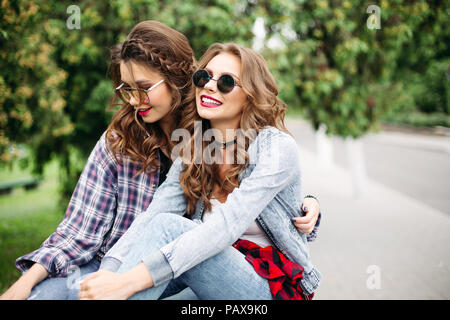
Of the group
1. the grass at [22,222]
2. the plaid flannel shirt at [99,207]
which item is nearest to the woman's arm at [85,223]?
the plaid flannel shirt at [99,207]

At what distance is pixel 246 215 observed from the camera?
1.60m

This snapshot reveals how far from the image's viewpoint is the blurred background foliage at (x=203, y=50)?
3.56m

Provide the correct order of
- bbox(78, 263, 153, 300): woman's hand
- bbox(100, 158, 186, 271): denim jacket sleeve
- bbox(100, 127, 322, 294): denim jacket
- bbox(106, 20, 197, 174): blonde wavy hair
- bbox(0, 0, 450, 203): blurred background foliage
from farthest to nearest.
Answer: bbox(0, 0, 450, 203): blurred background foliage
bbox(106, 20, 197, 174): blonde wavy hair
bbox(100, 158, 186, 271): denim jacket sleeve
bbox(100, 127, 322, 294): denim jacket
bbox(78, 263, 153, 300): woman's hand

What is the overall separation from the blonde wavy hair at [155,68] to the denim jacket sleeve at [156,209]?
16 centimetres

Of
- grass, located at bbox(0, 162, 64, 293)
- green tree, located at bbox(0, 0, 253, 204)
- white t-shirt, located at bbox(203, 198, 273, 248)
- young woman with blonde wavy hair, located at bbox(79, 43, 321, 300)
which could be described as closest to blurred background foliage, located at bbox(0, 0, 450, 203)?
green tree, located at bbox(0, 0, 253, 204)

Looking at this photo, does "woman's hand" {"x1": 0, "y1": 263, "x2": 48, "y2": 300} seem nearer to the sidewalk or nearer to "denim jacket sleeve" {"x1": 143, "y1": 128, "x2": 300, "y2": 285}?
"denim jacket sleeve" {"x1": 143, "y1": 128, "x2": 300, "y2": 285}

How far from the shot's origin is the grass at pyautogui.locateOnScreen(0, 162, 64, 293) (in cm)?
459

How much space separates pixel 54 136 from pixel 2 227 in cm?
315

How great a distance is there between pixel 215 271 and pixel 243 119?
800 millimetres

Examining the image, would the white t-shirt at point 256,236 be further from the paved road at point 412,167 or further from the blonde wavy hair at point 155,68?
the paved road at point 412,167

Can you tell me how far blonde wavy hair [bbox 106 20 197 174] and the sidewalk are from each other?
234 cm

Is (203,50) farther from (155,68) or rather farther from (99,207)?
(99,207)

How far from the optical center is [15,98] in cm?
352
